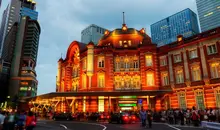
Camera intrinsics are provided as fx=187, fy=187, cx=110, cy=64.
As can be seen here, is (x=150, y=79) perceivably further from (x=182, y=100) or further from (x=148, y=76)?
(x=182, y=100)

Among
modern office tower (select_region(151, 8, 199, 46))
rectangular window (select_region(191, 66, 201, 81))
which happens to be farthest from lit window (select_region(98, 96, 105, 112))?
modern office tower (select_region(151, 8, 199, 46))

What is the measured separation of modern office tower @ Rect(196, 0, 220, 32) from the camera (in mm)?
140188

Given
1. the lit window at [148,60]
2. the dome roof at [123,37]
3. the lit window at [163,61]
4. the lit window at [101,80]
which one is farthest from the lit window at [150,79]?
the dome roof at [123,37]

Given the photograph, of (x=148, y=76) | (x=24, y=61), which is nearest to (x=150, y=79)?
(x=148, y=76)

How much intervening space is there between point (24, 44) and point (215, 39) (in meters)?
→ 102

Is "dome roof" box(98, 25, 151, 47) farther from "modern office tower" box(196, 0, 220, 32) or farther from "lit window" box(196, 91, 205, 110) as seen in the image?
"modern office tower" box(196, 0, 220, 32)

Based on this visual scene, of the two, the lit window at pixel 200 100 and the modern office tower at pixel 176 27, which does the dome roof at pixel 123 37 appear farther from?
the modern office tower at pixel 176 27

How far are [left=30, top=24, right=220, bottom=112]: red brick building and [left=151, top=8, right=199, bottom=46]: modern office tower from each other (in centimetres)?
12374

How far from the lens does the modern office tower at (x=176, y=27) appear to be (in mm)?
160163

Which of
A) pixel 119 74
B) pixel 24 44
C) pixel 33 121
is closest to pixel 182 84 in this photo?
pixel 119 74

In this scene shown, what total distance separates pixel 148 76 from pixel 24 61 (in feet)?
301

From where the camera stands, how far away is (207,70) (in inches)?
1070

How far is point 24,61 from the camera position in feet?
A: 348

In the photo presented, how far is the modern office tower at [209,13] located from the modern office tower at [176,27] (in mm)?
10132
